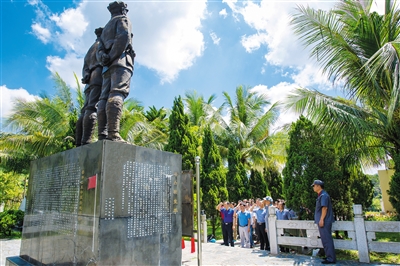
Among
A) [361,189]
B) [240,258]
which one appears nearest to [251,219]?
[240,258]

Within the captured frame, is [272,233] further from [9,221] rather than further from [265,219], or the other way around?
[9,221]

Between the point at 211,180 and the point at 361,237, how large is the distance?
8521 millimetres

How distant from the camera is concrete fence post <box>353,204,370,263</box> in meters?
5.61

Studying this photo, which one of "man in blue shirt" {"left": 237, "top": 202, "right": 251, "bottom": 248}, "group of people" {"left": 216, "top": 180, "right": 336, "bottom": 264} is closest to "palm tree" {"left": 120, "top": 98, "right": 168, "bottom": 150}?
"group of people" {"left": 216, "top": 180, "right": 336, "bottom": 264}

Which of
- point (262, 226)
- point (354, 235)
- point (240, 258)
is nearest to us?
→ point (354, 235)

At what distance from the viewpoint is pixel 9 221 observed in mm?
11078

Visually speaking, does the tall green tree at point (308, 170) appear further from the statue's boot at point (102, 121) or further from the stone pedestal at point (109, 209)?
the statue's boot at point (102, 121)

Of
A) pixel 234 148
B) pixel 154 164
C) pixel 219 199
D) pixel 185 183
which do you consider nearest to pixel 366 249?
pixel 185 183

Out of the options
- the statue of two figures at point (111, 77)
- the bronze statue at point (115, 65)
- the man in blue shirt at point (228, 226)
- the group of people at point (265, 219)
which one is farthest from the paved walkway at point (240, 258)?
the bronze statue at point (115, 65)

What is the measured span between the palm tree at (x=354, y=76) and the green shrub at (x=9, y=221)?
480 inches

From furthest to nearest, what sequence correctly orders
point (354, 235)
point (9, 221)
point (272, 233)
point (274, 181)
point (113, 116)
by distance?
point (274, 181), point (9, 221), point (272, 233), point (354, 235), point (113, 116)

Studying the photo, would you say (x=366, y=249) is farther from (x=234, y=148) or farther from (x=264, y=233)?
(x=234, y=148)

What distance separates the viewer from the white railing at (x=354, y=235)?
5.49 meters

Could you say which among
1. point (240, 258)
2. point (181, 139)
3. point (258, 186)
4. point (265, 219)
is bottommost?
point (240, 258)
